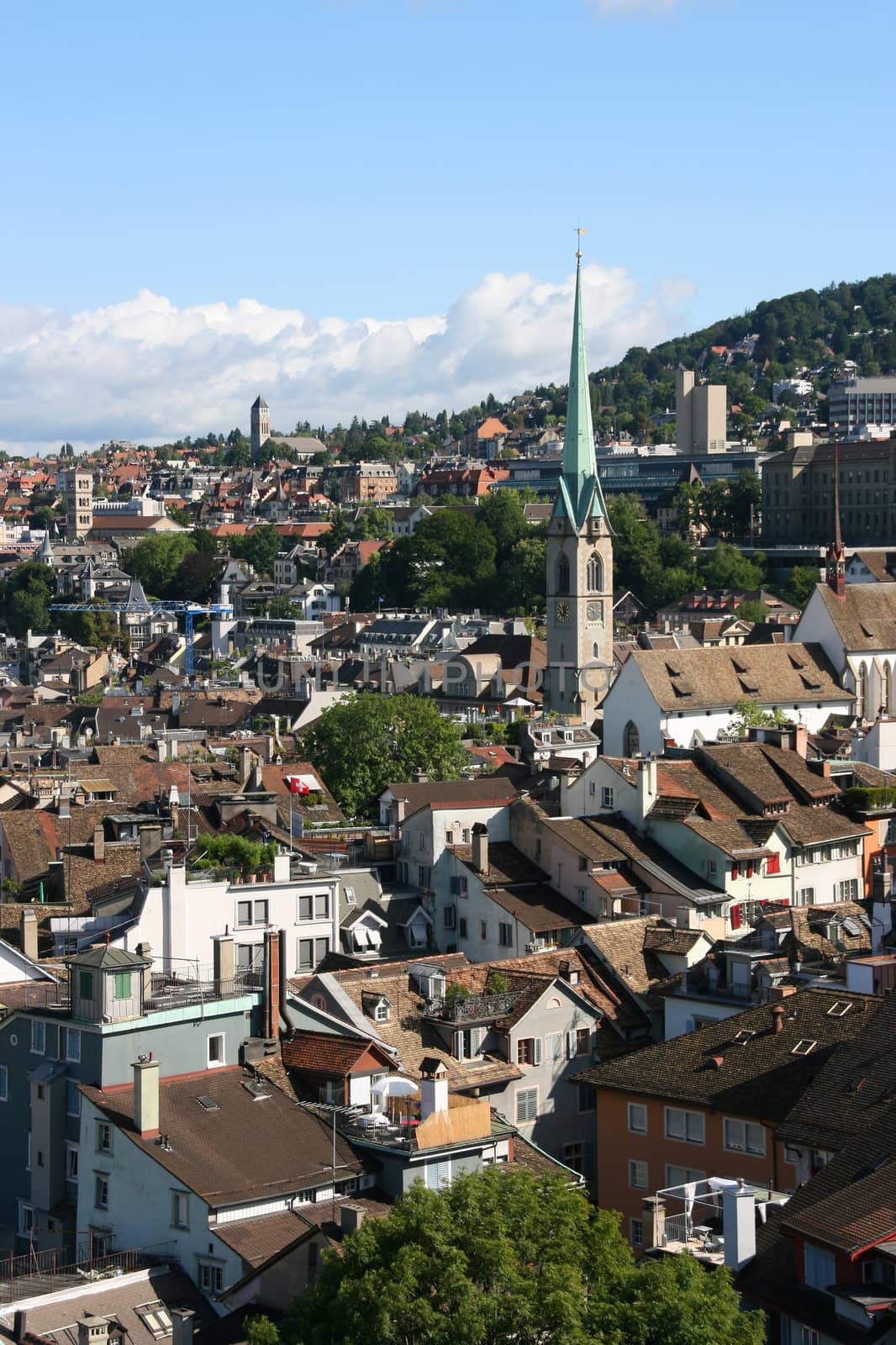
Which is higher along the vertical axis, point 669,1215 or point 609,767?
point 609,767

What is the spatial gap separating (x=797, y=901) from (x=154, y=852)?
12.3 m

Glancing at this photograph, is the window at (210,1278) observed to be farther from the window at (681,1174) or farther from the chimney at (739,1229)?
the window at (681,1174)

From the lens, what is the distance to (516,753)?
72.3 metres

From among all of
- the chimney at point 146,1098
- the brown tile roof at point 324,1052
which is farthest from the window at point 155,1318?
the brown tile roof at point 324,1052

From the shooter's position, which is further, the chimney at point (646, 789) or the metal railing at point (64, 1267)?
the chimney at point (646, 789)

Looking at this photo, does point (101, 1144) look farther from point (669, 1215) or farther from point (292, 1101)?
point (669, 1215)

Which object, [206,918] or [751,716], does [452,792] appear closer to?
[206,918]

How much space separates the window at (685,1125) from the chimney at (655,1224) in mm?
4546

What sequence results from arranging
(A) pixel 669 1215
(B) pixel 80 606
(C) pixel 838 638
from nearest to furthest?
(A) pixel 669 1215 < (C) pixel 838 638 < (B) pixel 80 606

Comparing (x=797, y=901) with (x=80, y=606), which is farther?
(x=80, y=606)

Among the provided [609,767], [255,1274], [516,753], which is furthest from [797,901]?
[516,753]

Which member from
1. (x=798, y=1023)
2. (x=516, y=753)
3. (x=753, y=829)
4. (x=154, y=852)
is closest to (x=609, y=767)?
(x=753, y=829)

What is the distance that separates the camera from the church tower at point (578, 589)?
109m

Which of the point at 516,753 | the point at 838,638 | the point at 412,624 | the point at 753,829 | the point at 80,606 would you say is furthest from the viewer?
the point at 80,606
